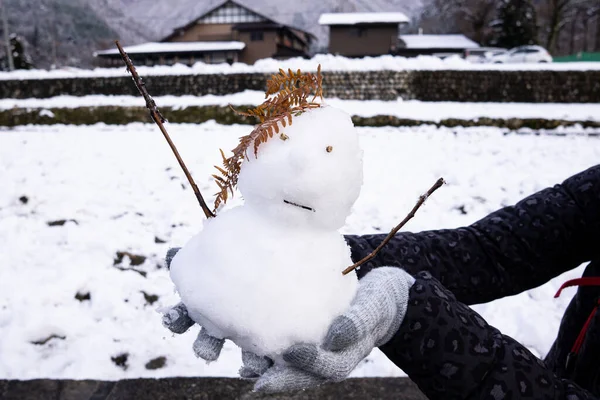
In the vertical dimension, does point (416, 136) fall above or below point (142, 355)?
above

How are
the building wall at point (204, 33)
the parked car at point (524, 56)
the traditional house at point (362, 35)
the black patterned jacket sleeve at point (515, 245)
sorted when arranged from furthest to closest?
1. the building wall at point (204, 33)
2. the traditional house at point (362, 35)
3. the parked car at point (524, 56)
4. the black patterned jacket sleeve at point (515, 245)

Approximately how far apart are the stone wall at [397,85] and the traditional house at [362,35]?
54.6 ft

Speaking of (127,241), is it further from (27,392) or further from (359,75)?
(359,75)

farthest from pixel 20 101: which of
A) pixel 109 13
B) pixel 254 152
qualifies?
pixel 109 13

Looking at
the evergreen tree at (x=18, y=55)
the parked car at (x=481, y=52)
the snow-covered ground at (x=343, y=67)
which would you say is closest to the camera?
the snow-covered ground at (x=343, y=67)

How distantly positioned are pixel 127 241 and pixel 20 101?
17.6 ft

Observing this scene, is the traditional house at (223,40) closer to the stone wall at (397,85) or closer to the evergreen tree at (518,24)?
the evergreen tree at (518,24)

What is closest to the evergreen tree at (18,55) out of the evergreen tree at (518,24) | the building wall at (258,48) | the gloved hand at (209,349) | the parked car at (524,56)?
the building wall at (258,48)

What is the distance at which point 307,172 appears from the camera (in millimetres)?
592

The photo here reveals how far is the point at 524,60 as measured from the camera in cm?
1744

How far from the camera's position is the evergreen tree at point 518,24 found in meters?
20.9

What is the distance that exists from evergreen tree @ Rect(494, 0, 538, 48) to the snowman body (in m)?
24.8

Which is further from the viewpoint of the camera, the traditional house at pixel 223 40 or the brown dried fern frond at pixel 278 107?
the traditional house at pixel 223 40

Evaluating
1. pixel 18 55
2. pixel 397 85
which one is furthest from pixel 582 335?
pixel 18 55
